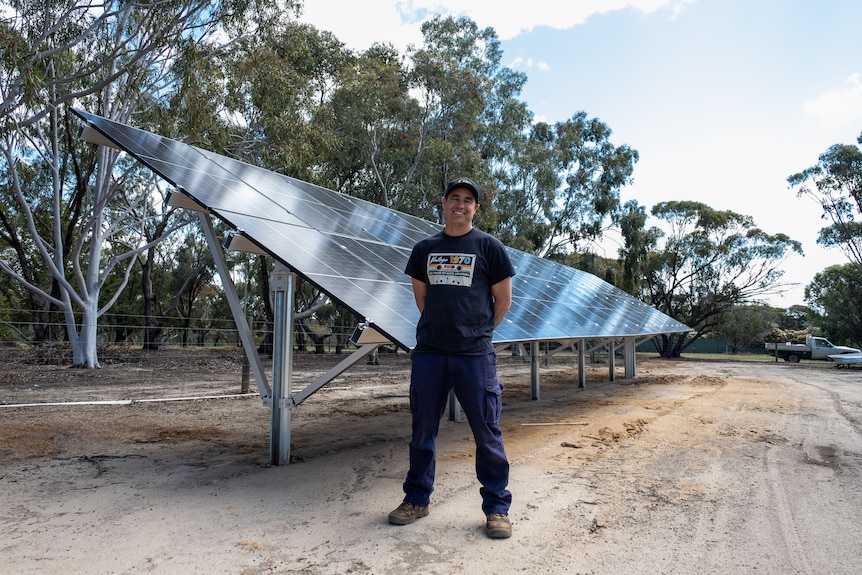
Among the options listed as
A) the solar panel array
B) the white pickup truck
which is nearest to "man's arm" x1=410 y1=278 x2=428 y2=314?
the solar panel array

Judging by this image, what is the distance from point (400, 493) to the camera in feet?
13.2

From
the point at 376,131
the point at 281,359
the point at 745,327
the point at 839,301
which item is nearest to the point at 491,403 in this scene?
the point at 281,359

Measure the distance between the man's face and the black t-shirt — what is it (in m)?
0.10

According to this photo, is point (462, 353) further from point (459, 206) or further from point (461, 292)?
point (459, 206)

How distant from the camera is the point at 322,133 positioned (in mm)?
19578

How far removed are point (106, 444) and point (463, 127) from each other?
20.4m

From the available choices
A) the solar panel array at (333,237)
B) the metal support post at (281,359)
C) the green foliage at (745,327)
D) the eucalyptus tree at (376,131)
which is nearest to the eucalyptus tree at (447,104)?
the eucalyptus tree at (376,131)

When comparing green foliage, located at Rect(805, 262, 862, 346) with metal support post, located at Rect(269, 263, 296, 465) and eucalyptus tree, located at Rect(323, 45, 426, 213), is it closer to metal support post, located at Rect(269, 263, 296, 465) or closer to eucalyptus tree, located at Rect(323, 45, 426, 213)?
eucalyptus tree, located at Rect(323, 45, 426, 213)

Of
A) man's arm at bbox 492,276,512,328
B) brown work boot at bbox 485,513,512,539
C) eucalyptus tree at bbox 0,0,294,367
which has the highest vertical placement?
eucalyptus tree at bbox 0,0,294,367

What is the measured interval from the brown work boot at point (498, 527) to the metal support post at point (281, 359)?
6.89 ft

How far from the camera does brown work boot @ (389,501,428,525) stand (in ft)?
11.1

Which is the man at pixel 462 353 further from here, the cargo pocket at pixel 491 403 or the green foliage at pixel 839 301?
the green foliage at pixel 839 301

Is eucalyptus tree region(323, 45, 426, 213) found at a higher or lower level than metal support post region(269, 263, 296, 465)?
higher

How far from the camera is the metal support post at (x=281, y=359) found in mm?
4668
